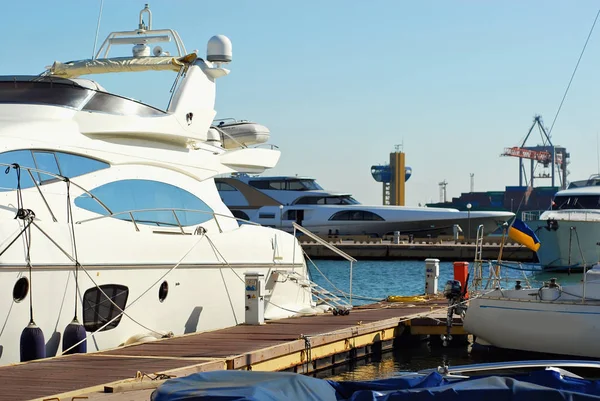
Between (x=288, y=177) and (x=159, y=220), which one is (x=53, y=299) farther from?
(x=288, y=177)

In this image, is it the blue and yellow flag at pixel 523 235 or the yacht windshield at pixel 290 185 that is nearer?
the blue and yellow flag at pixel 523 235

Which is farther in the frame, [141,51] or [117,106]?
[141,51]

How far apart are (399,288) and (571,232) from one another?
23.6ft

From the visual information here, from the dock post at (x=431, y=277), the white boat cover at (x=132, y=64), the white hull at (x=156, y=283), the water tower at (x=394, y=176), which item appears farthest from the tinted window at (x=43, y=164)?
the water tower at (x=394, y=176)

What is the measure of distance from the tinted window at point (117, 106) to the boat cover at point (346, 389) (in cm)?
961

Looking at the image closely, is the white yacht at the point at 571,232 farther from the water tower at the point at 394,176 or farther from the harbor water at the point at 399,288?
the water tower at the point at 394,176

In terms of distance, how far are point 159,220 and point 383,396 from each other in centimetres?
953

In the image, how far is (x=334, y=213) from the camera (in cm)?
6831

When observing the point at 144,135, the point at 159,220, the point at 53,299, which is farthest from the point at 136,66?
the point at 53,299

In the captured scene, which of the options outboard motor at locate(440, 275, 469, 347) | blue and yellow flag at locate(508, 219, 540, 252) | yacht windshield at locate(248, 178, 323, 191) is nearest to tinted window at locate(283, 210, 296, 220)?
yacht windshield at locate(248, 178, 323, 191)

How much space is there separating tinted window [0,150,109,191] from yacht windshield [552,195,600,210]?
110ft

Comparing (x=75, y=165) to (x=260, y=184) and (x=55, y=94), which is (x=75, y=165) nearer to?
(x=55, y=94)

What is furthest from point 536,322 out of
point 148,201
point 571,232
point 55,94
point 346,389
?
point 571,232

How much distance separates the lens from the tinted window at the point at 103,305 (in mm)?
13758
